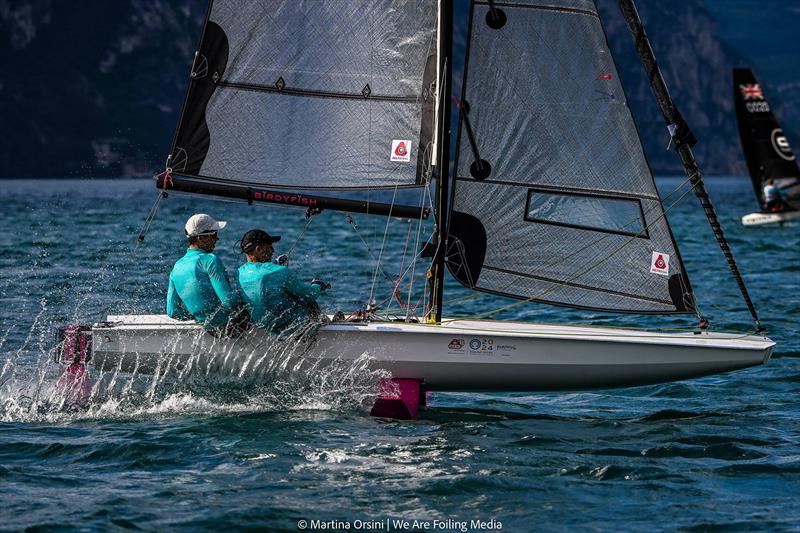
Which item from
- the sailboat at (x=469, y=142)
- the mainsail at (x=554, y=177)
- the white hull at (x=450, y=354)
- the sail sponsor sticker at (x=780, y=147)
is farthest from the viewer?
the sail sponsor sticker at (x=780, y=147)

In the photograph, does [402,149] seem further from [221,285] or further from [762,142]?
[762,142]

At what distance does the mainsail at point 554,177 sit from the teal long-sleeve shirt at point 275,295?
168cm

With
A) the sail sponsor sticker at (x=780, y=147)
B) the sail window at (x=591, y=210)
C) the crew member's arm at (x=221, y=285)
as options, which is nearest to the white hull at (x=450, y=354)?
the crew member's arm at (x=221, y=285)

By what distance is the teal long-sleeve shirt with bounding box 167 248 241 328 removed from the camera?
11047 mm

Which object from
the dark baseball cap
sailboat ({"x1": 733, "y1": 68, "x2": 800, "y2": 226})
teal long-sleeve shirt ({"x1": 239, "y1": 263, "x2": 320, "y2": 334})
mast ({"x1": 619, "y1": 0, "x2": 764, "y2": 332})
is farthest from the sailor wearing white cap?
sailboat ({"x1": 733, "y1": 68, "x2": 800, "y2": 226})

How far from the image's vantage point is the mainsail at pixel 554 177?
1176 centimetres

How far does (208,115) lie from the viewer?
1186 centimetres

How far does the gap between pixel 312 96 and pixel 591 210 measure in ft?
9.62

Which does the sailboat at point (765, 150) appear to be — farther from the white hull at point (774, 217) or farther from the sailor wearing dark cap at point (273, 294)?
the sailor wearing dark cap at point (273, 294)

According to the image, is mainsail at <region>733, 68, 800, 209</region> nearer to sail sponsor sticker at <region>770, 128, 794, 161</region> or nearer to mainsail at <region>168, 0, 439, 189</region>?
sail sponsor sticker at <region>770, 128, 794, 161</region>

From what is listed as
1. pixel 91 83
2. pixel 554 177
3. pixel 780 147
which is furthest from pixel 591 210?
pixel 91 83

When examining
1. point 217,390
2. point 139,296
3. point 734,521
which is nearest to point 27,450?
point 217,390

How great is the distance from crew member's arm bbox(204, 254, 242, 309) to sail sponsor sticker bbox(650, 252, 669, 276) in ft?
13.2

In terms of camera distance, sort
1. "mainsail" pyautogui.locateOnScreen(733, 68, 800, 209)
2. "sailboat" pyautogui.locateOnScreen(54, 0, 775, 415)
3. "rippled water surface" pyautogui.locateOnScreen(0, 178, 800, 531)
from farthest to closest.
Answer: "mainsail" pyautogui.locateOnScreen(733, 68, 800, 209)
"sailboat" pyautogui.locateOnScreen(54, 0, 775, 415)
"rippled water surface" pyautogui.locateOnScreen(0, 178, 800, 531)
